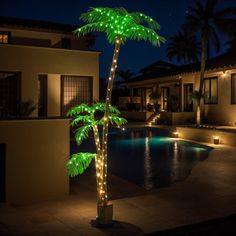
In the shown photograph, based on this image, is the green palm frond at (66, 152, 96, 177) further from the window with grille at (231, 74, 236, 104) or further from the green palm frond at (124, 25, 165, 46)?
the window with grille at (231, 74, 236, 104)

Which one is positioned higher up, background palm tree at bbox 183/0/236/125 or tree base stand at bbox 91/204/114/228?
background palm tree at bbox 183/0/236/125

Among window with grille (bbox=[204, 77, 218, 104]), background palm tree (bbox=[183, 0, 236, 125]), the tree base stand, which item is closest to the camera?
the tree base stand

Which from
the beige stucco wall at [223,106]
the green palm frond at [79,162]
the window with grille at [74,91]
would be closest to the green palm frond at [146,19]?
the green palm frond at [79,162]

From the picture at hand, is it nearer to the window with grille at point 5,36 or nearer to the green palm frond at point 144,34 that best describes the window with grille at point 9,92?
the window with grille at point 5,36

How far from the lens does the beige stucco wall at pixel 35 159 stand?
827 centimetres

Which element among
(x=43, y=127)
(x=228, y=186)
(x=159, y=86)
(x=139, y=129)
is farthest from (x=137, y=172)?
(x=159, y=86)

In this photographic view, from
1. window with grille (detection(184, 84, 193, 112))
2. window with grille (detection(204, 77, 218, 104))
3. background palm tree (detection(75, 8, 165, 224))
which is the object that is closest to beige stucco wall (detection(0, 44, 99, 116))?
background palm tree (detection(75, 8, 165, 224))

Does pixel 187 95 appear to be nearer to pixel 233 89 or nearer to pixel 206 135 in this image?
pixel 233 89

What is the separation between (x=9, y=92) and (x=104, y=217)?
9612 mm

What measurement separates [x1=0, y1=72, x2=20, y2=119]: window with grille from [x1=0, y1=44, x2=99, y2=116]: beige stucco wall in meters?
0.26

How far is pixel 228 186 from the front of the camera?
380 inches

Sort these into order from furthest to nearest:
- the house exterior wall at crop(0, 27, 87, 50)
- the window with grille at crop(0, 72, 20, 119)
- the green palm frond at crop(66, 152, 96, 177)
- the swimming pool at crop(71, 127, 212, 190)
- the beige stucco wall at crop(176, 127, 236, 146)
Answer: the house exterior wall at crop(0, 27, 87, 50) → the beige stucco wall at crop(176, 127, 236, 146) → the window with grille at crop(0, 72, 20, 119) → the swimming pool at crop(71, 127, 212, 190) → the green palm frond at crop(66, 152, 96, 177)

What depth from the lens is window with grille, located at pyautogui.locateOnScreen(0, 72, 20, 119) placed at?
13.6 metres

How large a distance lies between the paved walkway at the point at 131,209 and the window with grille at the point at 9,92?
4787 millimetres
